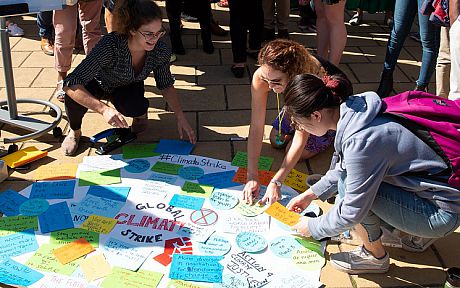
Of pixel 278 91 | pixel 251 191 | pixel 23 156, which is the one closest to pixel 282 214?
pixel 251 191

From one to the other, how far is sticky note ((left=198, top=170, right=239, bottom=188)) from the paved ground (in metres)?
0.18

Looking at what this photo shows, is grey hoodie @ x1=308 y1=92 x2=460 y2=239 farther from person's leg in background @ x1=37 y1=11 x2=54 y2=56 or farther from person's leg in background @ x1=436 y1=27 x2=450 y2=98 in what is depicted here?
person's leg in background @ x1=37 y1=11 x2=54 y2=56

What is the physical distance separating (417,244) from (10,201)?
184 cm

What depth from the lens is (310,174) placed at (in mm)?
2664

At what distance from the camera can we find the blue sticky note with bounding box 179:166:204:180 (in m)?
2.59

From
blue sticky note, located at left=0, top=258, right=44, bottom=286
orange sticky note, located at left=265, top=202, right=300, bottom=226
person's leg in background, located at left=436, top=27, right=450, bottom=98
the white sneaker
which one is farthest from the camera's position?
the white sneaker

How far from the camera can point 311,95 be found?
5.55ft

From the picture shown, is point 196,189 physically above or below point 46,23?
below

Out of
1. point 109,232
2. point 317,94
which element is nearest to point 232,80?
point 109,232

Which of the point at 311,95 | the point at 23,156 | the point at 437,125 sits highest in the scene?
the point at 311,95

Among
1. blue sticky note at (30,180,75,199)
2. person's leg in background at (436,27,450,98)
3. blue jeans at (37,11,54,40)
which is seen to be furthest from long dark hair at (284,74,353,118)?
blue jeans at (37,11,54,40)

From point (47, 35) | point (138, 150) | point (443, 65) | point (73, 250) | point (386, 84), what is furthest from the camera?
point (47, 35)

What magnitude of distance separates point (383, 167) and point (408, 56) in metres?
2.86

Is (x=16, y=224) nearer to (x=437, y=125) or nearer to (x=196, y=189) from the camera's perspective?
(x=196, y=189)
